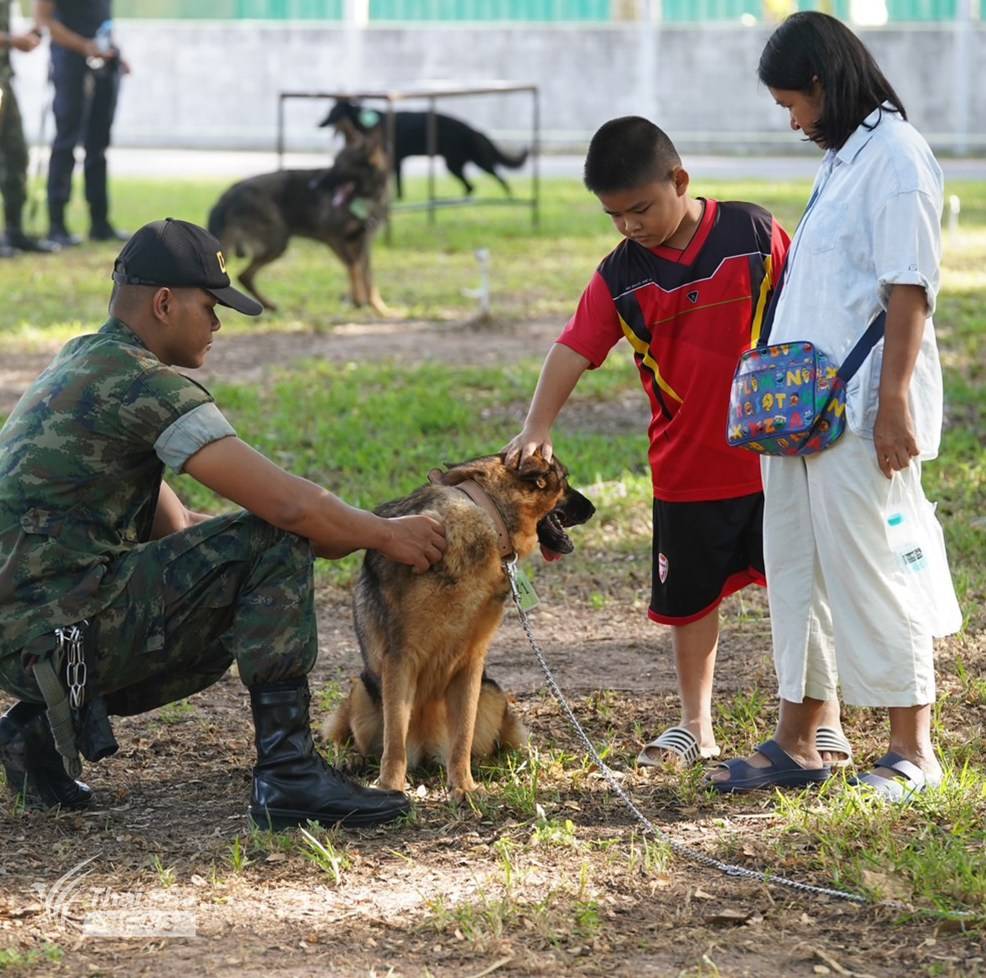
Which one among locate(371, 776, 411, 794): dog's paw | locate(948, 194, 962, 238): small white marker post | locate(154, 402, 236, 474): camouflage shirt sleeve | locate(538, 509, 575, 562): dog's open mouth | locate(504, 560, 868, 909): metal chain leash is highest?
locate(948, 194, 962, 238): small white marker post

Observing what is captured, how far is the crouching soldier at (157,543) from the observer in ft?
11.4

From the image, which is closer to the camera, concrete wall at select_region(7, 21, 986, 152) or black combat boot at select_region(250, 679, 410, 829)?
black combat boot at select_region(250, 679, 410, 829)

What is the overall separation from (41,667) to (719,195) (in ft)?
47.2

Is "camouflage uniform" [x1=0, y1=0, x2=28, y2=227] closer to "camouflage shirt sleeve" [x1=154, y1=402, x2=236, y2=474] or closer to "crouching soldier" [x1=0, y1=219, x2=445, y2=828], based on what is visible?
"crouching soldier" [x1=0, y1=219, x2=445, y2=828]

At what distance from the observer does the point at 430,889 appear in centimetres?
334

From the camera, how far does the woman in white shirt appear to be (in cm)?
341

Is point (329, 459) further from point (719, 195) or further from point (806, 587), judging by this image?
point (719, 195)

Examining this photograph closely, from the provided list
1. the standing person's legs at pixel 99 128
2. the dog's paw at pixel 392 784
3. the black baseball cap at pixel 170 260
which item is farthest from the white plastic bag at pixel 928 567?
the standing person's legs at pixel 99 128

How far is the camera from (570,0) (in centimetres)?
2753

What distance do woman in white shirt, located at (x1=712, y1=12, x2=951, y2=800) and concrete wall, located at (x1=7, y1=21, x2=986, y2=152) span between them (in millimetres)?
23499

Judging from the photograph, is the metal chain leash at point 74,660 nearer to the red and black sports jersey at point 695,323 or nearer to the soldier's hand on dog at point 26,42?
the red and black sports jersey at point 695,323

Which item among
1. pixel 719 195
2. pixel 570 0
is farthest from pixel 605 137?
pixel 570 0
